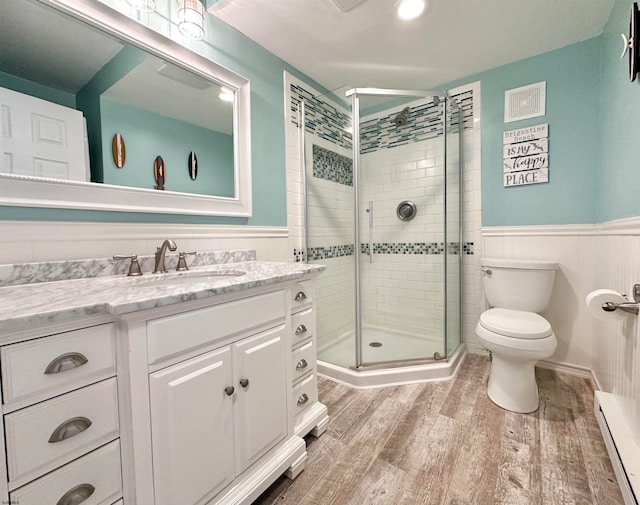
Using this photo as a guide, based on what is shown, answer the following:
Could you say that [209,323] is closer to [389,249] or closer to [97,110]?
[97,110]

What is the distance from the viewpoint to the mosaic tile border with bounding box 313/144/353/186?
2252 millimetres

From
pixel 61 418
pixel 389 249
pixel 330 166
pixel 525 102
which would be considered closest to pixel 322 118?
pixel 330 166

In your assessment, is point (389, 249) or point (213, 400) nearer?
point (213, 400)

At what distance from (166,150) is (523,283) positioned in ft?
7.36

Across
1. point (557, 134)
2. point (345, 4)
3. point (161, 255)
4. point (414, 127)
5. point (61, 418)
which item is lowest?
point (61, 418)

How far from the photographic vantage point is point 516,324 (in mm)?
1593

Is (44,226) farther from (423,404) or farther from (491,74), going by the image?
(491,74)

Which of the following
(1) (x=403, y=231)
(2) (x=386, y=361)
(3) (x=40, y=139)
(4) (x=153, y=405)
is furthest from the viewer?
(1) (x=403, y=231)

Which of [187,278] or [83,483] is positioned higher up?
[187,278]

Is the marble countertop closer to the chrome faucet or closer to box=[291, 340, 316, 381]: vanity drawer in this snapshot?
the chrome faucet

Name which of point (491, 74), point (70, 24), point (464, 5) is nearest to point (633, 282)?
point (464, 5)

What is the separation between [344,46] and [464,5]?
71cm

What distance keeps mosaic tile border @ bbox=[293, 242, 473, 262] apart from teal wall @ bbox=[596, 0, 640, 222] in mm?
857

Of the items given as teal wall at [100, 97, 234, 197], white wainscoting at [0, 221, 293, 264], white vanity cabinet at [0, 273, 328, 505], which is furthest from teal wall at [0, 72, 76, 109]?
white vanity cabinet at [0, 273, 328, 505]
